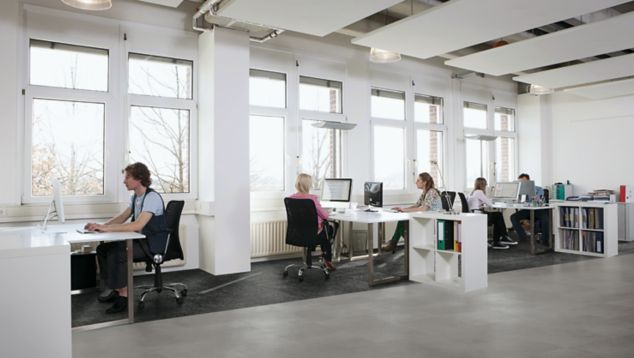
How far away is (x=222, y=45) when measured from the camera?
→ 236 inches

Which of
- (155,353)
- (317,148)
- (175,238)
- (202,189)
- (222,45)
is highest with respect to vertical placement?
(222,45)

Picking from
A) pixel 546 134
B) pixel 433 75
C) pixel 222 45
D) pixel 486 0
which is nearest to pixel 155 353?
pixel 222 45

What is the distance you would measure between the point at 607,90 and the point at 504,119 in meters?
2.23

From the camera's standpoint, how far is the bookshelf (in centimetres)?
718

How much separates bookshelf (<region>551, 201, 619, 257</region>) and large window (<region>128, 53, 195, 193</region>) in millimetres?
5781

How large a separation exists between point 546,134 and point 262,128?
6.73 m

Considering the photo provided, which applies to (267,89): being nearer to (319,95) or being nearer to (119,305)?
(319,95)

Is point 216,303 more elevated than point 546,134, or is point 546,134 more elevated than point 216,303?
point 546,134

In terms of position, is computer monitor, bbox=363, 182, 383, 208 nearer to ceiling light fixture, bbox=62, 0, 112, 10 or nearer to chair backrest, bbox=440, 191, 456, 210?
chair backrest, bbox=440, 191, 456, 210

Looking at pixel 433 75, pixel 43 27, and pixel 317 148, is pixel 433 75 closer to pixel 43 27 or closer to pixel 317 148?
pixel 317 148

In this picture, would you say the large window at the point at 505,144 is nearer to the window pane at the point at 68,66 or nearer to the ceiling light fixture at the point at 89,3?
A: the window pane at the point at 68,66

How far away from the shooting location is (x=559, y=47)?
255 inches

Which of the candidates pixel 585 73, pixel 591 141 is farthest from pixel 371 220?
pixel 591 141

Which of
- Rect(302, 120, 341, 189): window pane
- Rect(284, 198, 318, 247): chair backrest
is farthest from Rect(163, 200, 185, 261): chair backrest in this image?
Rect(302, 120, 341, 189): window pane
